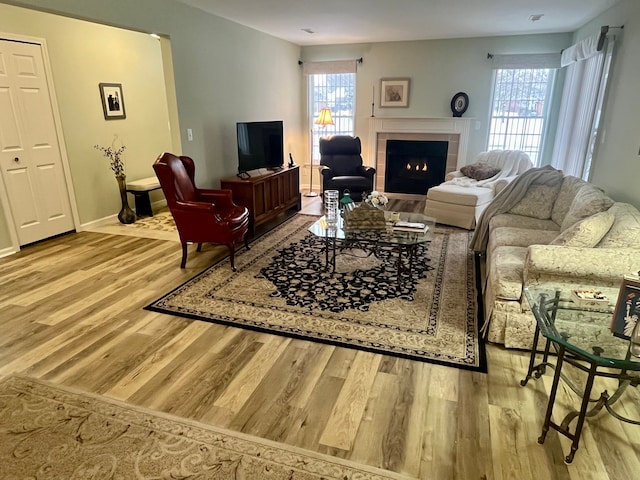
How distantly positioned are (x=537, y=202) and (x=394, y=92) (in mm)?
3745

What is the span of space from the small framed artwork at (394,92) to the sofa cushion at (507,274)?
4534 millimetres

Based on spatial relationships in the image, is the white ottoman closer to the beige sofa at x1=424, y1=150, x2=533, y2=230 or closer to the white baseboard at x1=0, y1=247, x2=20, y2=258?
the beige sofa at x1=424, y1=150, x2=533, y2=230

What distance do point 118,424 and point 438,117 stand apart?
20.6 feet

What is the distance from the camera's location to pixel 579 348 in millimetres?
1700

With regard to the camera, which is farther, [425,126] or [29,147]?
[425,126]

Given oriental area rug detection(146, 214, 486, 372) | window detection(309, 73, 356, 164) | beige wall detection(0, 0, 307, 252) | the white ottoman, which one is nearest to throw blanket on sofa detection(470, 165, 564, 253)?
oriental area rug detection(146, 214, 486, 372)

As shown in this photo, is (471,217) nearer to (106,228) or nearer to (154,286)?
(154,286)

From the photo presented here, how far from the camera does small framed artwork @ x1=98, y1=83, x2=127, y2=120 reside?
514 cm

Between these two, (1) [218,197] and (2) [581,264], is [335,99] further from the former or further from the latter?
(2) [581,264]

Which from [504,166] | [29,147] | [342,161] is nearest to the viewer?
[29,147]

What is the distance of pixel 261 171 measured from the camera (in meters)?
5.16

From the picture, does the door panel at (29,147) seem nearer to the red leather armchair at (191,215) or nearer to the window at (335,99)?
the red leather armchair at (191,215)

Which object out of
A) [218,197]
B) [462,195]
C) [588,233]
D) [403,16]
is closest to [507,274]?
[588,233]

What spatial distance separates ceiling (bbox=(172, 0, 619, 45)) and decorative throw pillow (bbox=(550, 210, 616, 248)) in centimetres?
268
